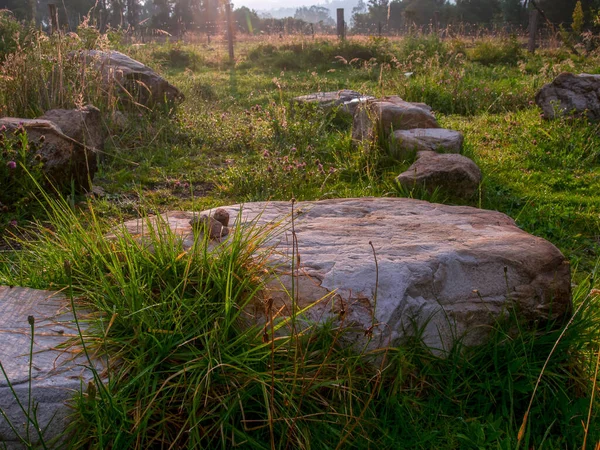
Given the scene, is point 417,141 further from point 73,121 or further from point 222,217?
point 73,121

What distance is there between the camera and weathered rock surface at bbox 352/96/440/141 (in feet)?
19.5

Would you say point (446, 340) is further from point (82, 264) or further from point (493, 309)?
point (82, 264)

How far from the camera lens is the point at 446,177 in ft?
14.8

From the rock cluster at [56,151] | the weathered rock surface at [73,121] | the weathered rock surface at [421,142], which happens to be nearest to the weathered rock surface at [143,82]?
the weathered rock surface at [73,121]

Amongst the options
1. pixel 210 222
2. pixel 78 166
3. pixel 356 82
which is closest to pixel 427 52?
pixel 356 82

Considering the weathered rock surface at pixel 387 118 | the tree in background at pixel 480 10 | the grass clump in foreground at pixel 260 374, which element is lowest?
the grass clump in foreground at pixel 260 374

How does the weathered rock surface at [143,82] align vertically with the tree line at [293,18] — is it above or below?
below

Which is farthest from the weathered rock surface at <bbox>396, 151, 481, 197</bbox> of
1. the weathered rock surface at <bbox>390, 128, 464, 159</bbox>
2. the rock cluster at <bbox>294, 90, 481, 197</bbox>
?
the weathered rock surface at <bbox>390, 128, 464, 159</bbox>

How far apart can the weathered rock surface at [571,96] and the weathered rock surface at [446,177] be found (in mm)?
3250

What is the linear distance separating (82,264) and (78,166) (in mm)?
2671

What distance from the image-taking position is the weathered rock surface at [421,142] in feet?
18.3

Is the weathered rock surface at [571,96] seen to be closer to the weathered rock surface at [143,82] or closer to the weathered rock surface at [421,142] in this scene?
the weathered rock surface at [421,142]

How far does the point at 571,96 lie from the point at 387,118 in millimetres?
3221

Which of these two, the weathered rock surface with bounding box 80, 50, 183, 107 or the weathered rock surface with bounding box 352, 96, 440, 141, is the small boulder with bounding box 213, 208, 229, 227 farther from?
the weathered rock surface with bounding box 80, 50, 183, 107
